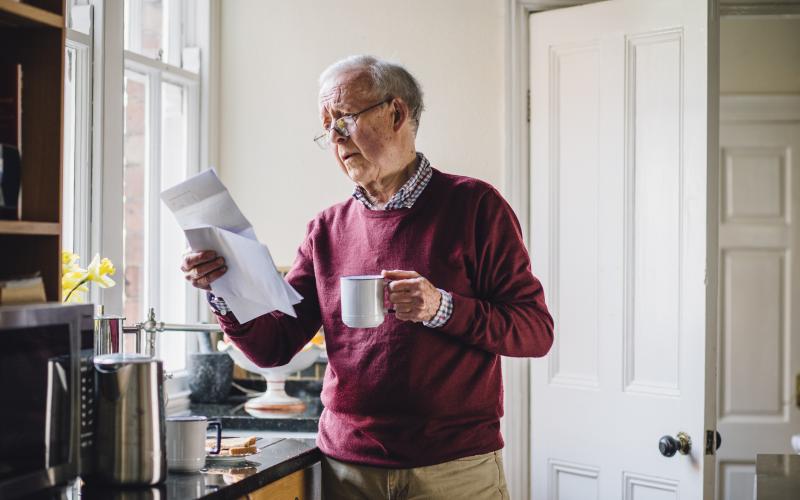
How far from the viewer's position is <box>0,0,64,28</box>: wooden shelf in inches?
56.1

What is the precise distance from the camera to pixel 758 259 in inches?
155

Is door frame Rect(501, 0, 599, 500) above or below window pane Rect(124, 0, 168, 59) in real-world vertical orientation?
below

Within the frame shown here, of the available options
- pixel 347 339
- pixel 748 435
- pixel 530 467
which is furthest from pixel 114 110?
pixel 748 435

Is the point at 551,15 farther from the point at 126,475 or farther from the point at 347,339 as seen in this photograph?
the point at 126,475

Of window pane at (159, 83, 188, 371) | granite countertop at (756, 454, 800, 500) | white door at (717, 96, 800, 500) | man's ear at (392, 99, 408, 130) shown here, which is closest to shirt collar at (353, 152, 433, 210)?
man's ear at (392, 99, 408, 130)

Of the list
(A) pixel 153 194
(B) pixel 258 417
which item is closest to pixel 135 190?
(A) pixel 153 194

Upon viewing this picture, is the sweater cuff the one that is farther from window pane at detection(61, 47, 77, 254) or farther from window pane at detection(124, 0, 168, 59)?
window pane at detection(124, 0, 168, 59)

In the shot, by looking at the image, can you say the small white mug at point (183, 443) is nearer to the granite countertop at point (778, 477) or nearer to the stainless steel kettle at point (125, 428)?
the stainless steel kettle at point (125, 428)

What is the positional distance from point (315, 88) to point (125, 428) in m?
1.79

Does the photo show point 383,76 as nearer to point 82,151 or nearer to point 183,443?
point 183,443

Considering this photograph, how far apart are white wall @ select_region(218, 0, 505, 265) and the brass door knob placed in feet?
3.15

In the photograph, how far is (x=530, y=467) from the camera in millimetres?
2871

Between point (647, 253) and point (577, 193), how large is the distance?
0.98ft

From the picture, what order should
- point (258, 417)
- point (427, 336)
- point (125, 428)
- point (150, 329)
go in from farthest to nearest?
1. point (258, 417)
2. point (150, 329)
3. point (427, 336)
4. point (125, 428)
